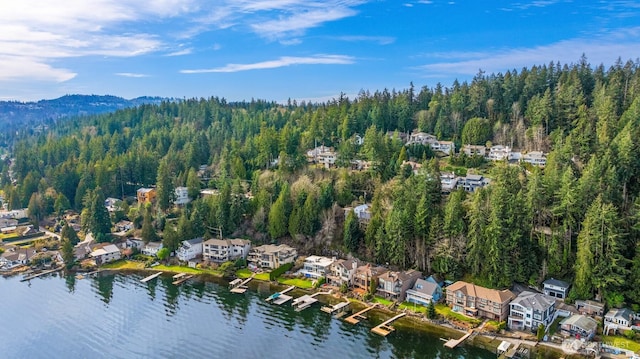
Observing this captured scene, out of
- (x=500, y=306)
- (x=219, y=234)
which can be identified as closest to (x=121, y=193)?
(x=219, y=234)

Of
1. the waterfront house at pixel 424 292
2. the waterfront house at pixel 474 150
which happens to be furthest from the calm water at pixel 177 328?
the waterfront house at pixel 474 150

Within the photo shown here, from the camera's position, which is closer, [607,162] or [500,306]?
[500,306]

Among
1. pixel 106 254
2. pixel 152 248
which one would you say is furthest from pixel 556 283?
pixel 106 254

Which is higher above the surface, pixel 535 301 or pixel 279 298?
pixel 535 301

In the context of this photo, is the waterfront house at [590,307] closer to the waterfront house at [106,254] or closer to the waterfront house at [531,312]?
the waterfront house at [531,312]

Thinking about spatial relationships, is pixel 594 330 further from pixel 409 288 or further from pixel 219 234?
pixel 219 234

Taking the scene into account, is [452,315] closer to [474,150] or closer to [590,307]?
[590,307]

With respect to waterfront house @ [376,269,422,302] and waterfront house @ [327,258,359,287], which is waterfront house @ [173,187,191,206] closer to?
Result: waterfront house @ [327,258,359,287]
